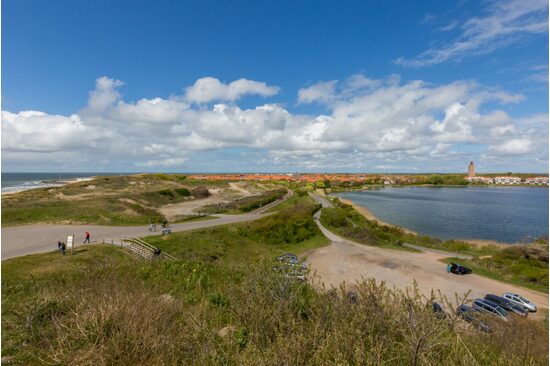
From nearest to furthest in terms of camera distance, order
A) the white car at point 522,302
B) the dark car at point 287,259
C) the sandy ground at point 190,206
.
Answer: the dark car at point 287,259 → the white car at point 522,302 → the sandy ground at point 190,206

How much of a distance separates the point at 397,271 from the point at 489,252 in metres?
16.4

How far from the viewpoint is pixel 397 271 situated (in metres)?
25.2

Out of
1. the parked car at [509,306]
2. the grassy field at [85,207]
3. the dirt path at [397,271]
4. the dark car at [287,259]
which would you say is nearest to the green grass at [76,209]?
the grassy field at [85,207]

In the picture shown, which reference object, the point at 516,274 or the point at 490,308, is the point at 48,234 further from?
the point at 516,274

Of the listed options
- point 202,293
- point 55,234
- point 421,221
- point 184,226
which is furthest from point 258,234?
point 421,221

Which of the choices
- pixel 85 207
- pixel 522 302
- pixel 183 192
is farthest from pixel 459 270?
pixel 183 192

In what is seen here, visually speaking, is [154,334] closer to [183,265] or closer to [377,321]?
[377,321]

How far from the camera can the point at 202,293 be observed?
9.16m

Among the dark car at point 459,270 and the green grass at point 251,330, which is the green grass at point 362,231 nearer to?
the dark car at point 459,270

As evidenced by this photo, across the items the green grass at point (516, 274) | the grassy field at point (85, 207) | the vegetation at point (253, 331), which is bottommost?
the green grass at point (516, 274)

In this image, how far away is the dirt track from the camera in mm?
21467

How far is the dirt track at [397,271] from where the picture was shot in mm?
21467

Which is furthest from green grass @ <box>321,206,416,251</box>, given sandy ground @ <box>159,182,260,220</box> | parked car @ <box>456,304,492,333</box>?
parked car @ <box>456,304,492,333</box>

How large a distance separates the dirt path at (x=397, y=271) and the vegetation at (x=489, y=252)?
Answer: 7.73 feet
